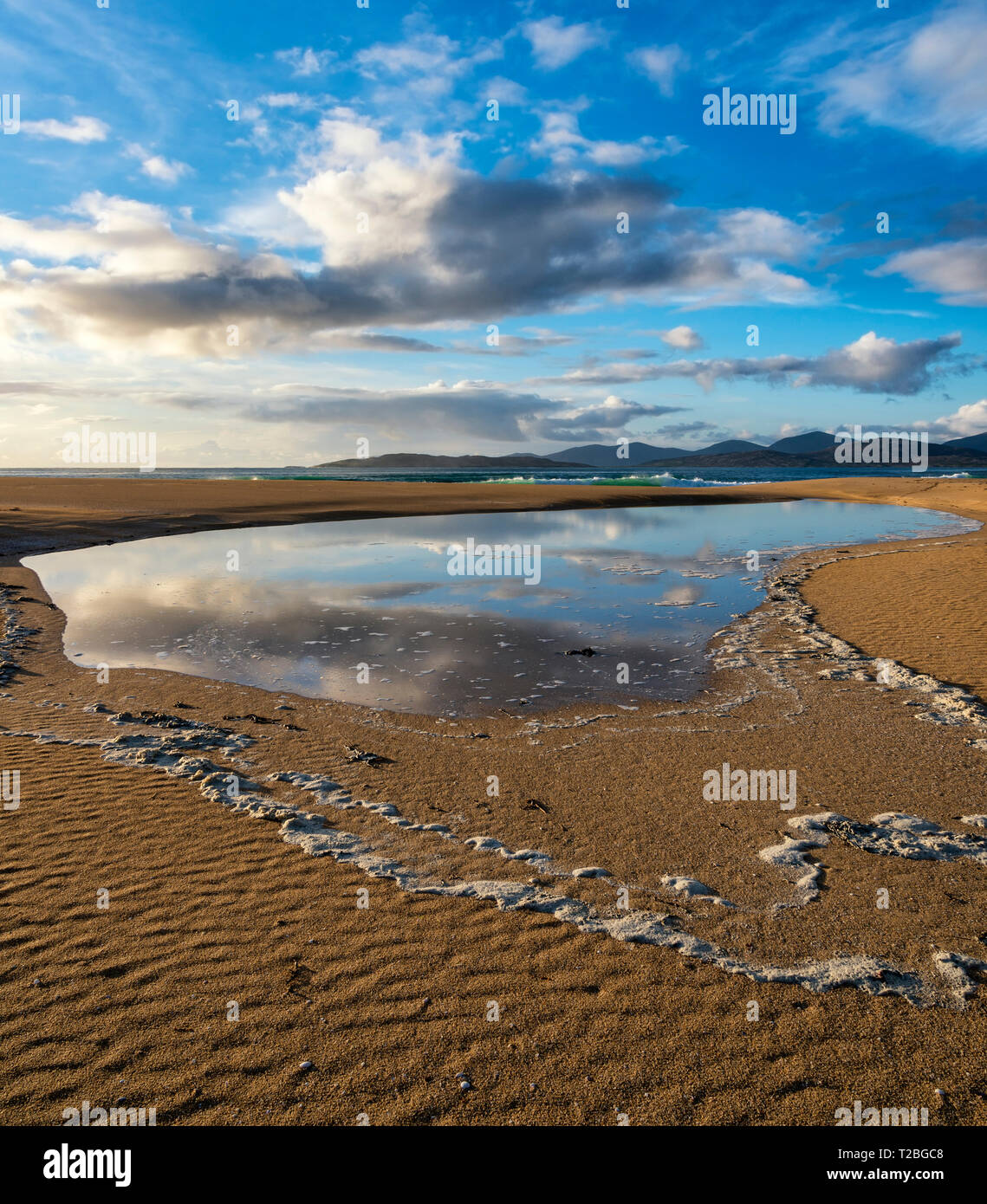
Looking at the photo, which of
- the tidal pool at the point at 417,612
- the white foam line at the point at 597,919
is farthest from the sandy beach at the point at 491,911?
the tidal pool at the point at 417,612

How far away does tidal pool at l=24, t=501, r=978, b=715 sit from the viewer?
11.5 meters

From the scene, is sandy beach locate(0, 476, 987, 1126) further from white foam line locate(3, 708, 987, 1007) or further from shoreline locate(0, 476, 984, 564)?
shoreline locate(0, 476, 984, 564)

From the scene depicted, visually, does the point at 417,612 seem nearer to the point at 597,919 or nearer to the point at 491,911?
the point at 491,911

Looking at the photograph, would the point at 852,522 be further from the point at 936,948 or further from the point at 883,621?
the point at 936,948

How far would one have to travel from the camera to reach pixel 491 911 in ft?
17.7

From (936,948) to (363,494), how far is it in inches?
2246

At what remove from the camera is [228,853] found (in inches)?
246

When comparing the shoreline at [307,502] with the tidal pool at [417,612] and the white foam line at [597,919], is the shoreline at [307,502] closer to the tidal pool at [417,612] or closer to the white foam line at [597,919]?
the tidal pool at [417,612]

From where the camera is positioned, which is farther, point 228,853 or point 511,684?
point 511,684

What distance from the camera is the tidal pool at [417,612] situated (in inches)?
451

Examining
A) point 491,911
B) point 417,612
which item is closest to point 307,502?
point 417,612

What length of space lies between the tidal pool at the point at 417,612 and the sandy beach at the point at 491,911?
1.26 m

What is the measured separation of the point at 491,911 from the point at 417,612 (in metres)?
11.5
